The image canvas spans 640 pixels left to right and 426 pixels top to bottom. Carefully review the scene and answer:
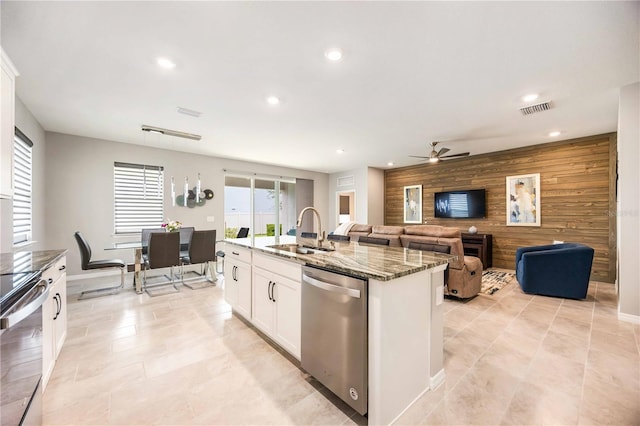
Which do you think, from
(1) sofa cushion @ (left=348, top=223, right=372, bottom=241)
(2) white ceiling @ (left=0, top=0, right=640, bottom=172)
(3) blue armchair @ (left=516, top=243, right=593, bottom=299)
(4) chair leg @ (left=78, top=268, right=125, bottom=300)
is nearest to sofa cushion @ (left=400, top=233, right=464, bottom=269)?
(1) sofa cushion @ (left=348, top=223, right=372, bottom=241)

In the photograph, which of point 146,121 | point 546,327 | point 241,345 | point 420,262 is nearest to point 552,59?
point 420,262

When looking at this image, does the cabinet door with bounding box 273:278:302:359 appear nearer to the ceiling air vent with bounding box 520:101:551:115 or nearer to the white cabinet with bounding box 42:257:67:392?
the white cabinet with bounding box 42:257:67:392

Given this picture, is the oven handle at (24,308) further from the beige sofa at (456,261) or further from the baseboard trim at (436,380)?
the beige sofa at (456,261)

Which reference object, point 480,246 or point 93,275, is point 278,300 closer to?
point 93,275

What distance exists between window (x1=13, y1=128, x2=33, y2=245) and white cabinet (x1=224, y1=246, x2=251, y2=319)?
2.60 metres

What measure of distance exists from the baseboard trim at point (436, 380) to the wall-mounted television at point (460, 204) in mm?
5114

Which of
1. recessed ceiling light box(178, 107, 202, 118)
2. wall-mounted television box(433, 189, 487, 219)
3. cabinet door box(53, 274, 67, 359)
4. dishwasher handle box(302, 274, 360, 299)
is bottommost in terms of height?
cabinet door box(53, 274, 67, 359)

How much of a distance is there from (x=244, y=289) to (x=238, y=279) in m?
0.18

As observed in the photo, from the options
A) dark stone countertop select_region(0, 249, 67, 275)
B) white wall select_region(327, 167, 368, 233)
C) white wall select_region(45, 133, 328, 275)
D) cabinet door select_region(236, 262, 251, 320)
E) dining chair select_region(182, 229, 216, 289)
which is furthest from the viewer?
white wall select_region(327, 167, 368, 233)

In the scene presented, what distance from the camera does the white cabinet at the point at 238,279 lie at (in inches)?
108

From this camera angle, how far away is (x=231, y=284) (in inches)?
123

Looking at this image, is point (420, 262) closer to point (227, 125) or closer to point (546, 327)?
point (546, 327)

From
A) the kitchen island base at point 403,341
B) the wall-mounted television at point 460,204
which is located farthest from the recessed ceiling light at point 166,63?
the wall-mounted television at point 460,204

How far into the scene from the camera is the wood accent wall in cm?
457
